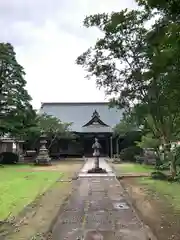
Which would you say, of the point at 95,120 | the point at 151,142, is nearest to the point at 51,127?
the point at 95,120

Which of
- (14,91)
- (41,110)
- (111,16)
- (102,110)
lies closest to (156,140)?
(111,16)

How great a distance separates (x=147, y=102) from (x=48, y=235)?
12176 millimetres

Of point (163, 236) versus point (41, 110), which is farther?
point (41, 110)

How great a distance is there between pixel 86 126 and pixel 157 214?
130 feet

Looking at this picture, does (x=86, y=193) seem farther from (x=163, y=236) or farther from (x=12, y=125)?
(x=12, y=125)

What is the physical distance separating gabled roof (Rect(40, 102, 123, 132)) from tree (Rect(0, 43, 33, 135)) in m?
15.2

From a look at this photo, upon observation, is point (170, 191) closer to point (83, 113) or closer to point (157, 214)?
point (157, 214)

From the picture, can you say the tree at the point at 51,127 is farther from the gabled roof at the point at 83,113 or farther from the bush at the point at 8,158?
the gabled roof at the point at 83,113

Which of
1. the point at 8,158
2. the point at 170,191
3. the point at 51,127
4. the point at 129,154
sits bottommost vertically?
the point at 170,191

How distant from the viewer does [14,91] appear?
33.8 m

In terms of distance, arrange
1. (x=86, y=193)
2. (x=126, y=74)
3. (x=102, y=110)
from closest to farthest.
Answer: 1. (x=86, y=193)
2. (x=126, y=74)
3. (x=102, y=110)

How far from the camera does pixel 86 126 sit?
49312 mm

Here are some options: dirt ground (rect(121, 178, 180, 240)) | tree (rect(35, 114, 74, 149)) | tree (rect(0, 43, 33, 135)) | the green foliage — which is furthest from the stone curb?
tree (rect(35, 114, 74, 149))

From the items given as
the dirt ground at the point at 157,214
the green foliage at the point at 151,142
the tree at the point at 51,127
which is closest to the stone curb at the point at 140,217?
the dirt ground at the point at 157,214
